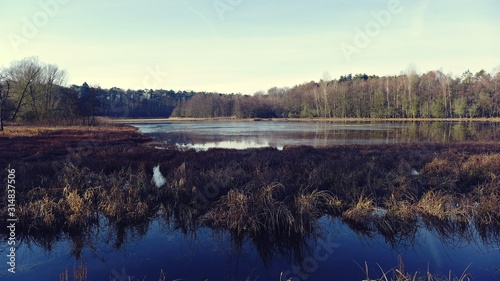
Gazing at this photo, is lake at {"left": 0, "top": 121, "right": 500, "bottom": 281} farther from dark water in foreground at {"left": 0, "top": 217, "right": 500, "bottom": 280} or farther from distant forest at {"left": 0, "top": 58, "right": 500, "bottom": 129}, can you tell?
distant forest at {"left": 0, "top": 58, "right": 500, "bottom": 129}

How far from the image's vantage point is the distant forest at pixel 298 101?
4600 cm

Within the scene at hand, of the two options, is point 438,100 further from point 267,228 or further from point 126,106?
point 126,106

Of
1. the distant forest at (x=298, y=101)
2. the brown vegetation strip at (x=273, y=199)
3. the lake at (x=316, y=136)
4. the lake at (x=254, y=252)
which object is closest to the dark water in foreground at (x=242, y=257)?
the lake at (x=254, y=252)

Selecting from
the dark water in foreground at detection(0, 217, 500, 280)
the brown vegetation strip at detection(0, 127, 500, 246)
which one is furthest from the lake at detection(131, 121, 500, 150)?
the dark water in foreground at detection(0, 217, 500, 280)

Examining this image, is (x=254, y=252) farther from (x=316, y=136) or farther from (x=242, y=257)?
(x=316, y=136)

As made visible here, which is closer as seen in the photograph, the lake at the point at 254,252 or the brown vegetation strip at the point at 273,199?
the lake at the point at 254,252

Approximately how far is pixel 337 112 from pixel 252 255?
8202 cm

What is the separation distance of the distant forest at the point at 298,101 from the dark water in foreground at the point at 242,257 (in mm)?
30785

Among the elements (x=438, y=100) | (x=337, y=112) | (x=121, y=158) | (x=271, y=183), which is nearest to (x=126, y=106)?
(x=337, y=112)

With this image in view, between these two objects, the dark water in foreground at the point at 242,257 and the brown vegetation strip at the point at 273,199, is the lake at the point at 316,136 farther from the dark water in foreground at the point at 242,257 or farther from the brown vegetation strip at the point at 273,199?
the dark water in foreground at the point at 242,257

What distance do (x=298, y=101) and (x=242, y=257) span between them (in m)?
90.8

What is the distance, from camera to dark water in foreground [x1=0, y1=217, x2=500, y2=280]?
5914 millimetres

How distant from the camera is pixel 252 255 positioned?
6.64 meters

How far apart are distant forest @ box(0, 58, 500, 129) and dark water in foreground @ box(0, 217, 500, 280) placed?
30.8m
